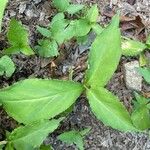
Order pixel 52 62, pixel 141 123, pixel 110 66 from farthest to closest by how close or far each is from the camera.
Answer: pixel 52 62
pixel 141 123
pixel 110 66

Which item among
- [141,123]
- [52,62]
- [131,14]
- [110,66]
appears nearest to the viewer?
[110,66]

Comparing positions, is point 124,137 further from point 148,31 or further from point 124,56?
point 148,31

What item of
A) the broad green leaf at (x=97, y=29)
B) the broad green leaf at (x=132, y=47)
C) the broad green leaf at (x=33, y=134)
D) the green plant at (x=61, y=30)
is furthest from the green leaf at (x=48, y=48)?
the broad green leaf at (x=33, y=134)

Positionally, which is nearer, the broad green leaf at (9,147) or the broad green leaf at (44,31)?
the broad green leaf at (9,147)

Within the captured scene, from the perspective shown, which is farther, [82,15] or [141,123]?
[82,15]

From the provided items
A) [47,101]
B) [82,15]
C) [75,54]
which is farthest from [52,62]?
[47,101]

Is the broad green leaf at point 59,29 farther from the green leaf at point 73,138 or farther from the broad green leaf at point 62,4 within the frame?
the green leaf at point 73,138
